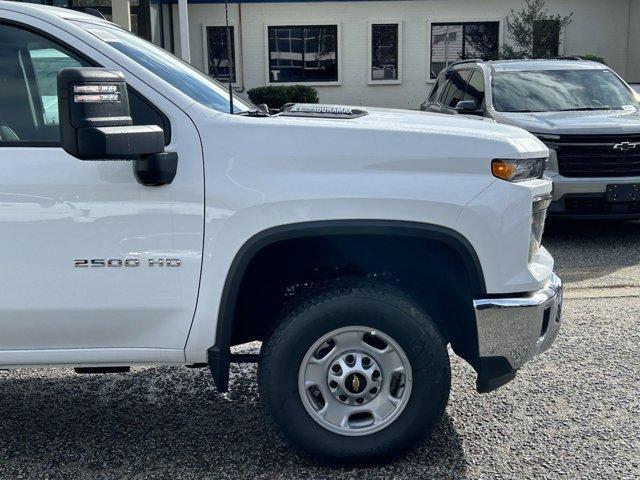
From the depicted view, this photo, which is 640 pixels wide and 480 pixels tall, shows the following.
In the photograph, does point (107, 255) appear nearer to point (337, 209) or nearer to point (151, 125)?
point (151, 125)

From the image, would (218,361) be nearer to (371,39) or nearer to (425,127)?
(425,127)

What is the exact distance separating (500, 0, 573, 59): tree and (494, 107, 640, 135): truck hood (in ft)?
46.9

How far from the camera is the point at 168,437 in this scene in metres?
3.65

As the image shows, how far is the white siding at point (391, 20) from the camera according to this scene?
22500 mm

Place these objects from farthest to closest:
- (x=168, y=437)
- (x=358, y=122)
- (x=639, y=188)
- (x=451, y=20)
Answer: (x=451, y=20), (x=639, y=188), (x=168, y=437), (x=358, y=122)

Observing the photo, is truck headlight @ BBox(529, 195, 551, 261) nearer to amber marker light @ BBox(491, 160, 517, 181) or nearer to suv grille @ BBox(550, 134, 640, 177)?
amber marker light @ BBox(491, 160, 517, 181)

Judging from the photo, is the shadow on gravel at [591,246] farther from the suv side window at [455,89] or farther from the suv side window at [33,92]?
the suv side window at [33,92]

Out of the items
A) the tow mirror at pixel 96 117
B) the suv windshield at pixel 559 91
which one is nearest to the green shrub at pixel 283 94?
the suv windshield at pixel 559 91

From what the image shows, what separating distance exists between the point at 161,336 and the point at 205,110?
3.20 feet

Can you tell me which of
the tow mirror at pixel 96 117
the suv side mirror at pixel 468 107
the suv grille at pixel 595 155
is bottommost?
the suv grille at pixel 595 155

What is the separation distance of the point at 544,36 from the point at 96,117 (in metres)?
21.8

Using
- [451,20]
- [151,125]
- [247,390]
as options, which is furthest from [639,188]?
[451,20]

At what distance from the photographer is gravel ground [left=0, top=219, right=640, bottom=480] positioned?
3295 millimetres

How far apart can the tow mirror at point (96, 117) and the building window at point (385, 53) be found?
69.1 feet
